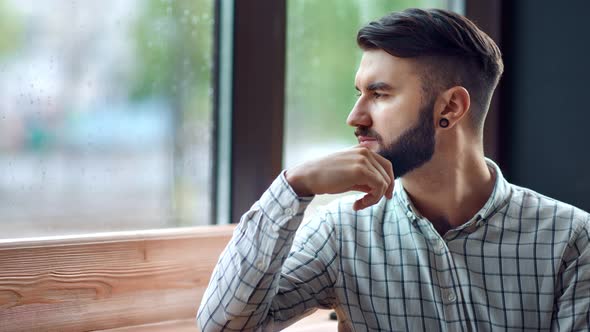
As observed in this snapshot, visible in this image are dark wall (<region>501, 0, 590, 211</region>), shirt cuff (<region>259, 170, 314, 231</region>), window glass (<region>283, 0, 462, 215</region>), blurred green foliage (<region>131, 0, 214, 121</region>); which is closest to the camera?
shirt cuff (<region>259, 170, 314, 231</region>)

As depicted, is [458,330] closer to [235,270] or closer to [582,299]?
[582,299]

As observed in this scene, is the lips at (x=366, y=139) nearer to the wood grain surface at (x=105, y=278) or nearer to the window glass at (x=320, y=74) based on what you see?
the wood grain surface at (x=105, y=278)

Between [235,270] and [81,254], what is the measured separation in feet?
1.78

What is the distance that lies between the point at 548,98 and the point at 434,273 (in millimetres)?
1467

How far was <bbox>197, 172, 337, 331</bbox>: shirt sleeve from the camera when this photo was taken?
1.50 meters

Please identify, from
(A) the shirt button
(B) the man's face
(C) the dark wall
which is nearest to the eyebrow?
(B) the man's face

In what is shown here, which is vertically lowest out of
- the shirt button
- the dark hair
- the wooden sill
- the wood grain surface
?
the wooden sill

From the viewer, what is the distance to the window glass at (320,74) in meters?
2.56

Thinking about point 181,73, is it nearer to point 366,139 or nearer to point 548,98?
point 366,139

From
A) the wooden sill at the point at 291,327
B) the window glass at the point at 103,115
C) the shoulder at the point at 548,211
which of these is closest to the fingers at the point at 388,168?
the shoulder at the point at 548,211

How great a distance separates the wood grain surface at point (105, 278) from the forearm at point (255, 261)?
47 centimetres

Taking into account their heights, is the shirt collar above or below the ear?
below

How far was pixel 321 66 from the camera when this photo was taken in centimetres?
265

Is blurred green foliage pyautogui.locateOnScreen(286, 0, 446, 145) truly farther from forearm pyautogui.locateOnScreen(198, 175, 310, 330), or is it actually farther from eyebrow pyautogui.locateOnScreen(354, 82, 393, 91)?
forearm pyautogui.locateOnScreen(198, 175, 310, 330)
